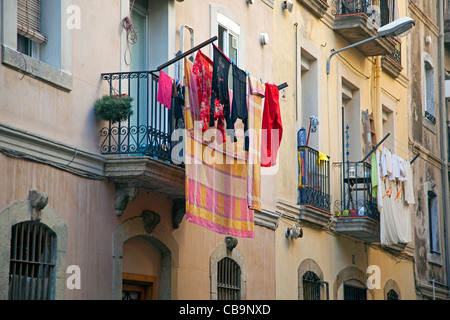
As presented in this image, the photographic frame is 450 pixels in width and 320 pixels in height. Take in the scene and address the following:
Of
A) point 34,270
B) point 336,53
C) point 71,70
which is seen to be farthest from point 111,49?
point 336,53

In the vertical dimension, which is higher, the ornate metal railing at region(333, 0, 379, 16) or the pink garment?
the ornate metal railing at region(333, 0, 379, 16)

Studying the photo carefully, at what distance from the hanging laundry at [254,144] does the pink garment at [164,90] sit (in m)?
2.01

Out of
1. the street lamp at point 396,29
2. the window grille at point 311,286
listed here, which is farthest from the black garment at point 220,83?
the street lamp at point 396,29

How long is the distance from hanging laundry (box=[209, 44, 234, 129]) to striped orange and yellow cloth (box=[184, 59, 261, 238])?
0.36 metres

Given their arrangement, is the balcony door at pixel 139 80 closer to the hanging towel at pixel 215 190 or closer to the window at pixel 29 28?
the hanging towel at pixel 215 190

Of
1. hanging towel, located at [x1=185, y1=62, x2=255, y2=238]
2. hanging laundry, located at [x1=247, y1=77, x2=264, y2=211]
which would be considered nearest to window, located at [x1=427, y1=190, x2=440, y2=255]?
hanging laundry, located at [x1=247, y1=77, x2=264, y2=211]

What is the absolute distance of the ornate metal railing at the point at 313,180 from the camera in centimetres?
1847

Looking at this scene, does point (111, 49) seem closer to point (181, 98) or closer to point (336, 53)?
point (181, 98)

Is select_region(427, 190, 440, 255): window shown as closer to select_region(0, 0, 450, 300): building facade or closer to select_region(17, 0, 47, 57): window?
select_region(0, 0, 450, 300): building facade

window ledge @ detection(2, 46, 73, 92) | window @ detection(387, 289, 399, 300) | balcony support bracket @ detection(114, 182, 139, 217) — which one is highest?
window ledge @ detection(2, 46, 73, 92)

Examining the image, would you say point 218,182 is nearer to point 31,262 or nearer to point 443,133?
point 31,262

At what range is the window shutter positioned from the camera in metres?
11.9
